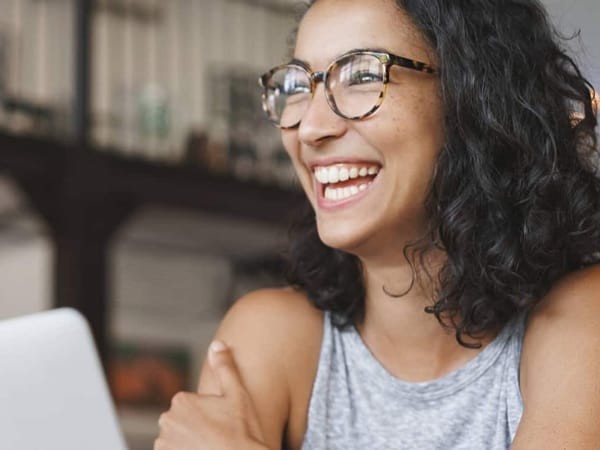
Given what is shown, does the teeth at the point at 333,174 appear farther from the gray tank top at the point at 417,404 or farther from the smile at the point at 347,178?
the gray tank top at the point at 417,404

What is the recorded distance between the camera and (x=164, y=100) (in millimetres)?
7602

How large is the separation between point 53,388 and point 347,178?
457 mm

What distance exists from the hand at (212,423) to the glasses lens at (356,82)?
41 centimetres

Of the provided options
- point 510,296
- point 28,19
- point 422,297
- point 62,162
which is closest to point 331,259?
point 422,297

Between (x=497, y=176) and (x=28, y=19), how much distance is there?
6.16 meters

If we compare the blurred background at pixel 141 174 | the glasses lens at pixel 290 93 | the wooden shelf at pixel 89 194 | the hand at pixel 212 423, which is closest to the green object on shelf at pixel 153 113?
the blurred background at pixel 141 174

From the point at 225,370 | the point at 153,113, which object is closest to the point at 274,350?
the point at 225,370

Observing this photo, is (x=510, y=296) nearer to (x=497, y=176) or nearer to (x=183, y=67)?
(x=497, y=176)

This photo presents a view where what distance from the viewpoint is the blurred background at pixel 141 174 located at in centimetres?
689

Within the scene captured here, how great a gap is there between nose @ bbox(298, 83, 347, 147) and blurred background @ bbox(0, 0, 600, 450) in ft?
17.1

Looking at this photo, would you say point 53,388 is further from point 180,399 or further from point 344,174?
point 344,174

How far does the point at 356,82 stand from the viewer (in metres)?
1.47

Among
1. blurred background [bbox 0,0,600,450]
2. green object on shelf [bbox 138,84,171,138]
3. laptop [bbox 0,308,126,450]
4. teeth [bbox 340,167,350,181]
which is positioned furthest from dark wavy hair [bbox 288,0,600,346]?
green object on shelf [bbox 138,84,171,138]

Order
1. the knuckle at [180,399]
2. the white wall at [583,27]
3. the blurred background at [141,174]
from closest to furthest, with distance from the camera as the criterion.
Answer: the knuckle at [180,399] → the white wall at [583,27] → the blurred background at [141,174]
